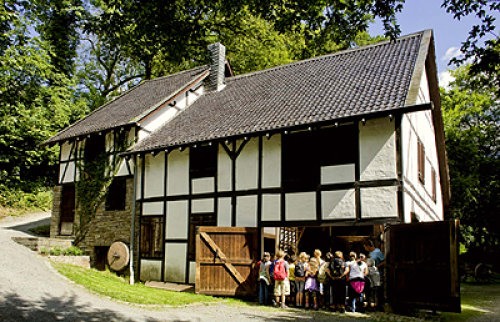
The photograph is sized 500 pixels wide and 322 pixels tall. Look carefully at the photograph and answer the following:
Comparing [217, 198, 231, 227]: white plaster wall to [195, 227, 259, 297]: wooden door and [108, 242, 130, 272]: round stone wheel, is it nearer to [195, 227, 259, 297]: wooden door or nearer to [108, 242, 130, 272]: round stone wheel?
[195, 227, 259, 297]: wooden door

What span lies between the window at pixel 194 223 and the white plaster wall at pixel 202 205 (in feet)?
0.43

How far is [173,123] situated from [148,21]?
9844 mm

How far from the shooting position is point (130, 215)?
50.5 ft

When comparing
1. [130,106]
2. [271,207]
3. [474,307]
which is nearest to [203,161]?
[271,207]

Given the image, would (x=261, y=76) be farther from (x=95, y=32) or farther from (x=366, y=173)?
(x=95, y=32)

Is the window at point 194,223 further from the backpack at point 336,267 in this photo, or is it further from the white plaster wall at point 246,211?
the backpack at point 336,267

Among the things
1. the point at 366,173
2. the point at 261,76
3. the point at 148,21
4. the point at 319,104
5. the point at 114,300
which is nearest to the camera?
the point at 148,21

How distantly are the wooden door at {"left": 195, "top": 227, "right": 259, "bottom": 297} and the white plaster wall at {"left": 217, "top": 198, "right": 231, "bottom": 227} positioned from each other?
0.99 meters

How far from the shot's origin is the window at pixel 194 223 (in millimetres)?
13466

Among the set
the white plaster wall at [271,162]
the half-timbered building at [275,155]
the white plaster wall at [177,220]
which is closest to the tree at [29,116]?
the half-timbered building at [275,155]

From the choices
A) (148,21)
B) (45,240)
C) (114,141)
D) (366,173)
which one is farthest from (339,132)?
(45,240)

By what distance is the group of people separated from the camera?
9.86 metres

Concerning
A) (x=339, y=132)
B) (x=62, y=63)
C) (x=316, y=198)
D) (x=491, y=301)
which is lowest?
(x=491, y=301)

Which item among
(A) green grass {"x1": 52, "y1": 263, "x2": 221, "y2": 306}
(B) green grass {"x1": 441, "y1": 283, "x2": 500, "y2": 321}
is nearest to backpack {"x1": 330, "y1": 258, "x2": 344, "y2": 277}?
(B) green grass {"x1": 441, "y1": 283, "x2": 500, "y2": 321}
